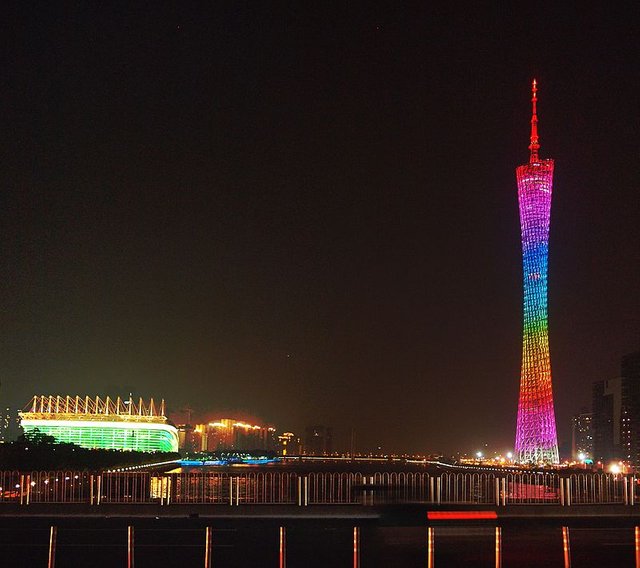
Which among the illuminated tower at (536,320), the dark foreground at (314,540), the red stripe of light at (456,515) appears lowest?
the dark foreground at (314,540)

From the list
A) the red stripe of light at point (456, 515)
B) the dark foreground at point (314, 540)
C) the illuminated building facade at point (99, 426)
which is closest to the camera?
the dark foreground at point (314, 540)

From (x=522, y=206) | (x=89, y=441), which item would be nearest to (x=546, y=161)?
(x=522, y=206)

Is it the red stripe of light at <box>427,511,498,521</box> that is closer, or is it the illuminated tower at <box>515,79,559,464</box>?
the red stripe of light at <box>427,511,498,521</box>

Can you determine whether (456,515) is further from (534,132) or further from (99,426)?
(99,426)

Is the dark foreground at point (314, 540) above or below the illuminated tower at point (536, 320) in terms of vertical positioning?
below

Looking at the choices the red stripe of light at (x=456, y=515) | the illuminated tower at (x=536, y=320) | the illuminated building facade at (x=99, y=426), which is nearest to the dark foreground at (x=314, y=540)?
the red stripe of light at (x=456, y=515)

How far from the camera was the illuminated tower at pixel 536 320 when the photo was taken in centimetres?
7338

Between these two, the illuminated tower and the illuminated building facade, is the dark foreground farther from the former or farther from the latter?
the illuminated building facade

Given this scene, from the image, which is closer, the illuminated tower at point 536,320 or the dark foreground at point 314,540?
the dark foreground at point 314,540

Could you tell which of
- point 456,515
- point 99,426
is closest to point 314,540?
point 456,515

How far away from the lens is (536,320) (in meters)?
74.7

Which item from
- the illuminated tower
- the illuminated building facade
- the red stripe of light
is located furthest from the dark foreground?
the illuminated building facade

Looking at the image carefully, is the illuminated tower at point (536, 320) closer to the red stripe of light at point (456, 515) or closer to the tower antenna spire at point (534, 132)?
the tower antenna spire at point (534, 132)

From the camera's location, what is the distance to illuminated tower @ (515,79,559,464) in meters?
73.4
